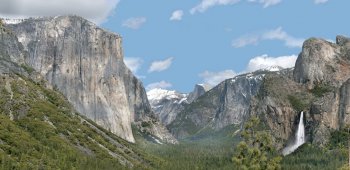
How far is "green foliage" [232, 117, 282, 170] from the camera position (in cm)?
9119

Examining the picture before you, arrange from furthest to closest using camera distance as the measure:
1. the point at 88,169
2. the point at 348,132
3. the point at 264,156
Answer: the point at 88,169 < the point at 264,156 < the point at 348,132

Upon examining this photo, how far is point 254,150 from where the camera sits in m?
91.3

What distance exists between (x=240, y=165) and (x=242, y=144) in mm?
3835

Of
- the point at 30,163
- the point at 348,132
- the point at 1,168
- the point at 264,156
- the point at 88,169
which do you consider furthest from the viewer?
the point at 88,169

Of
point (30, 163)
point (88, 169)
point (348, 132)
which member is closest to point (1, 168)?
point (30, 163)

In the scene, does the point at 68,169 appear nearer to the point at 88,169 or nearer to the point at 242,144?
the point at 88,169

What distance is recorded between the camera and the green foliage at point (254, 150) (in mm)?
91188

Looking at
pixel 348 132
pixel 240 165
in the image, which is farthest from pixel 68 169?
pixel 348 132

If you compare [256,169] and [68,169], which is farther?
[68,169]

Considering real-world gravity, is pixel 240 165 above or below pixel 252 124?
below

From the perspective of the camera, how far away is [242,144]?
92375 mm

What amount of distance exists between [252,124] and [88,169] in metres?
115

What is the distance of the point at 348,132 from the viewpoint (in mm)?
85312

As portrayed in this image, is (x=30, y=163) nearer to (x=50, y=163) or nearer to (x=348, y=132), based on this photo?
(x=50, y=163)
